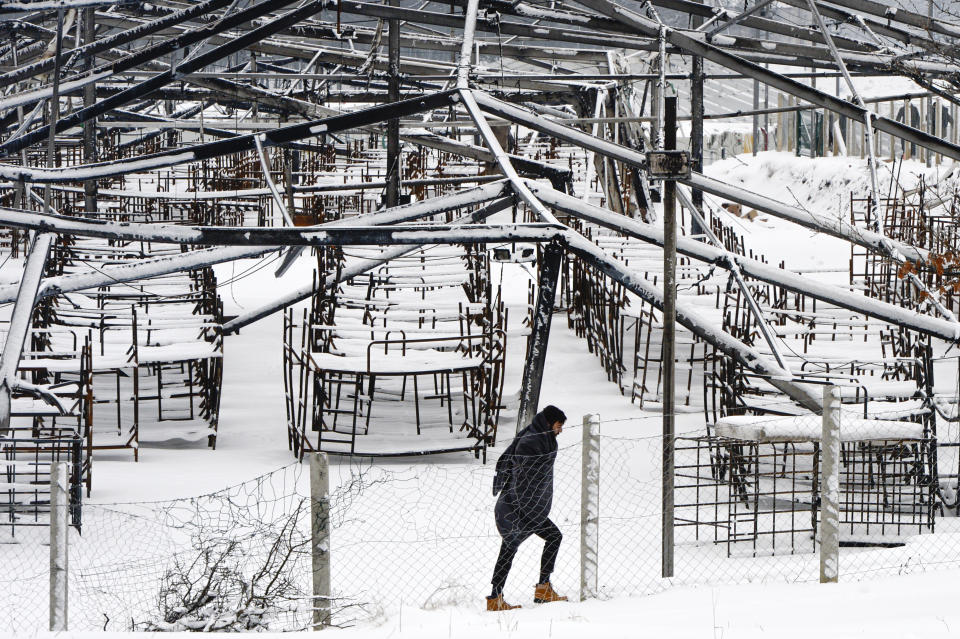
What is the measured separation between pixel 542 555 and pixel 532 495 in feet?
1.33

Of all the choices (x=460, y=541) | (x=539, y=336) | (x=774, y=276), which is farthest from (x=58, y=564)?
(x=774, y=276)

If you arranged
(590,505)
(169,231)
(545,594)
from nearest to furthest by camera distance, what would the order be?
(590,505) → (545,594) → (169,231)

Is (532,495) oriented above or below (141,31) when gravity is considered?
below

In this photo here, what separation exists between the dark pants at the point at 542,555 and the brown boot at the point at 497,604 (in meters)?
0.03

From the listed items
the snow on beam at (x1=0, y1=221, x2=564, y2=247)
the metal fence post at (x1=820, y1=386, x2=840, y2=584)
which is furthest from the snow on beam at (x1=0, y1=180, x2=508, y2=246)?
the metal fence post at (x1=820, y1=386, x2=840, y2=584)

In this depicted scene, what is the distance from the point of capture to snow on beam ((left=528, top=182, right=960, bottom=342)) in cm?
1059

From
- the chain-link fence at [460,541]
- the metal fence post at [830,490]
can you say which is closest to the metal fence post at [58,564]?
the chain-link fence at [460,541]

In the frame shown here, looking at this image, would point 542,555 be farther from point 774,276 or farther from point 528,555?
point 774,276

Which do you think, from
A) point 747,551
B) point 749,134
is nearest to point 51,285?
point 747,551

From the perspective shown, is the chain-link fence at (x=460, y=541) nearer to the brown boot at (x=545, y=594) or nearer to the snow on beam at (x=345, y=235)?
the brown boot at (x=545, y=594)

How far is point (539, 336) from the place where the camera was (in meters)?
11.2

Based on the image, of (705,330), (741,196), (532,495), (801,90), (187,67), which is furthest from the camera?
(187,67)

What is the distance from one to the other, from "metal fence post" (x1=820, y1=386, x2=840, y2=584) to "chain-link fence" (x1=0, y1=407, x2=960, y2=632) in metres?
0.03

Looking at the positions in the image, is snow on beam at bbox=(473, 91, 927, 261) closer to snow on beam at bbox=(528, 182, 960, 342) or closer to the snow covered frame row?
the snow covered frame row
